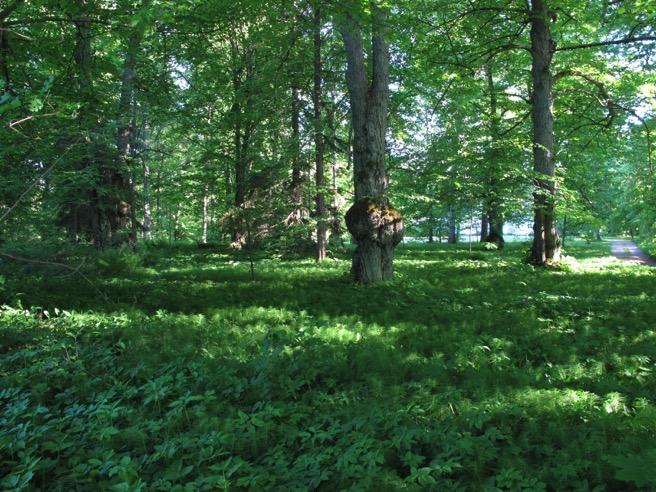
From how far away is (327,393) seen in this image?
175 inches

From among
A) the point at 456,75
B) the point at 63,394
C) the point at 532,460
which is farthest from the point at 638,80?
the point at 63,394

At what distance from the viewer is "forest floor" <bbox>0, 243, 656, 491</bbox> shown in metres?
3.05

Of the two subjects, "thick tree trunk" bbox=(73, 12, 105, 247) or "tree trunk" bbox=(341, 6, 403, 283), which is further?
"tree trunk" bbox=(341, 6, 403, 283)

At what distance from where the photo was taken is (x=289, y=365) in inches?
194

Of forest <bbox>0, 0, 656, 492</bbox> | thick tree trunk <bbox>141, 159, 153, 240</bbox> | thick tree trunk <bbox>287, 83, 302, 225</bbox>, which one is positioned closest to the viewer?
forest <bbox>0, 0, 656, 492</bbox>

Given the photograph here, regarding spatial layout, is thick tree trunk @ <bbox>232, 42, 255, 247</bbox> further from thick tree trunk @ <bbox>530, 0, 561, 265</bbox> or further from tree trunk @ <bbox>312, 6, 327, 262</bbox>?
thick tree trunk @ <bbox>530, 0, 561, 265</bbox>

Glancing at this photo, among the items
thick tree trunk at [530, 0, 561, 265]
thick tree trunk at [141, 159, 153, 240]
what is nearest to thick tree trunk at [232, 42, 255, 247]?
thick tree trunk at [141, 159, 153, 240]

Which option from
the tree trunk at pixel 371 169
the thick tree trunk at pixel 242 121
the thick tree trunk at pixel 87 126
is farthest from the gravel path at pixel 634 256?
the thick tree trunk at pixel 87 126

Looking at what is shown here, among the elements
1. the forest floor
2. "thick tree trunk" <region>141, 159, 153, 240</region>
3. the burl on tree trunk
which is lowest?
the forest floor

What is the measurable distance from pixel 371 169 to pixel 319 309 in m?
3.86

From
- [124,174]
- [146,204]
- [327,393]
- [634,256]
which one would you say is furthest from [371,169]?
[634,256]

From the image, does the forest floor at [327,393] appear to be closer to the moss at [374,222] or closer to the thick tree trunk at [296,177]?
the moss at [374,222]

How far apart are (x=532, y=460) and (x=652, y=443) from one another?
3.03 feet

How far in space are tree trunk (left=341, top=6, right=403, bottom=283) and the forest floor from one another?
1.46m
